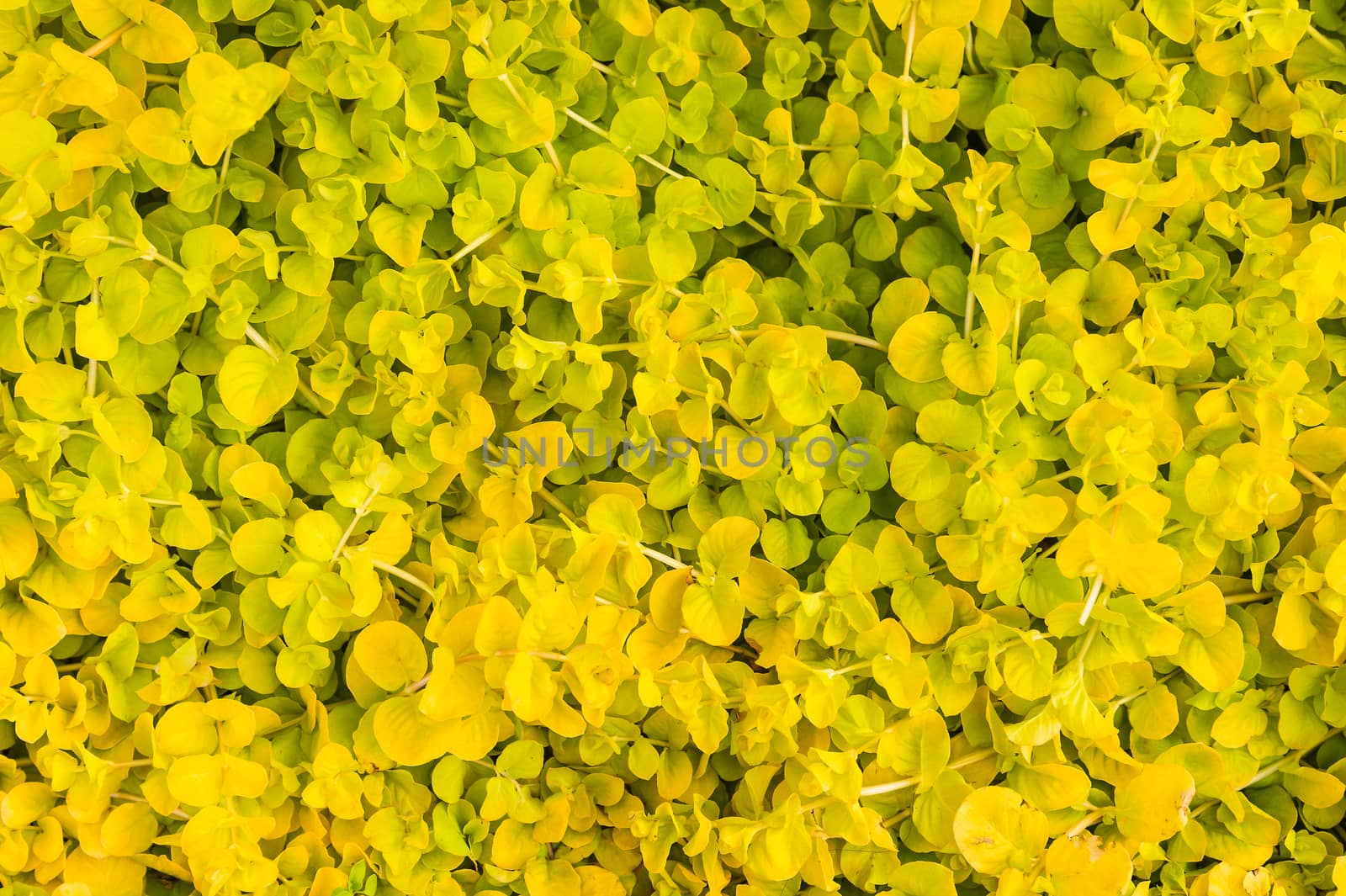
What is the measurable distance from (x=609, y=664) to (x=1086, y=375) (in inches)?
18.2

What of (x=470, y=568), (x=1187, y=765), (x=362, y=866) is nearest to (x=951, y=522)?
(x=1187, y=765)

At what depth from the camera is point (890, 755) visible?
0.89 meters

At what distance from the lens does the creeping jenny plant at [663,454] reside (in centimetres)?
86

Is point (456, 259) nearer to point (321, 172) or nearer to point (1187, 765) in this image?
point (321, 172)

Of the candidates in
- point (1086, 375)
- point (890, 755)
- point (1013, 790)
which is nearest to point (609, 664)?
point (890, 755)

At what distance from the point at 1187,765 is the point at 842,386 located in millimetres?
450

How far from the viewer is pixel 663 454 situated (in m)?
0.93

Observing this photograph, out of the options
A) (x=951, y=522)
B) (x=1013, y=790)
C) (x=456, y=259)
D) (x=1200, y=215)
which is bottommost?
(x=1013, y=790)

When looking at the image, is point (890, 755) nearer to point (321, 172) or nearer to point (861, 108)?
point (861, 108)

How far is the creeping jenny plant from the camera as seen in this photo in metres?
0.86

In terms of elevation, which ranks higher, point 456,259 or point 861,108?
point 861,108

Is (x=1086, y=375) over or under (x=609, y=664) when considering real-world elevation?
over

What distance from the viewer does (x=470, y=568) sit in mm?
883

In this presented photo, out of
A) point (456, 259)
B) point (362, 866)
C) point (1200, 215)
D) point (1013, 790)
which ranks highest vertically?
point (1200, 215)
